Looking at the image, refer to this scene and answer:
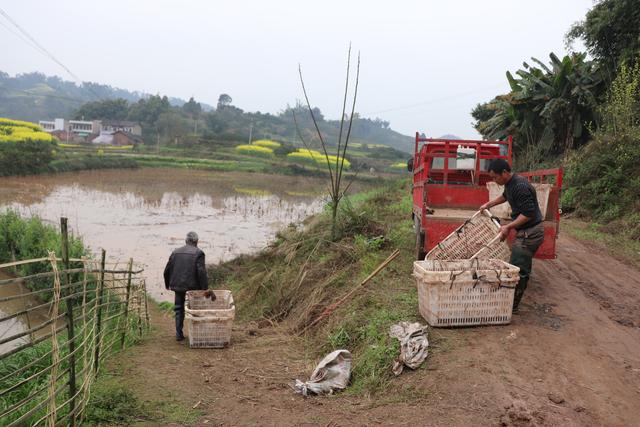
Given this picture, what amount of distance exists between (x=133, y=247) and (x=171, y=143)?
45.9m

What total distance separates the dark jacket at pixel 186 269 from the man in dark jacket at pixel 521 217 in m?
3.87

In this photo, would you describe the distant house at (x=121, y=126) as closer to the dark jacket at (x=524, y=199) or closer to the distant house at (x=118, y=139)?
the distant house at (x=118, y=139)

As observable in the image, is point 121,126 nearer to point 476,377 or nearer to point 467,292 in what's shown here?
point 467,292

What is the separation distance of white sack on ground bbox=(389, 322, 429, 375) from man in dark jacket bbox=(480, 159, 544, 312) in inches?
52.3

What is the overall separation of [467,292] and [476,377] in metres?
0.98

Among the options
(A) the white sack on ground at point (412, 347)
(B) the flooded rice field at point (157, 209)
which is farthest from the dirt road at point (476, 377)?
(B) the flooded rice field at point (157, 209)

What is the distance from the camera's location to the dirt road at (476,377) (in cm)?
357

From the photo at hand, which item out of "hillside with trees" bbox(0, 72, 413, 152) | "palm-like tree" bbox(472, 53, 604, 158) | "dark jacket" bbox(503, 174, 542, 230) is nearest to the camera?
"dark jacket" bbox(503, 174, 542, 230)

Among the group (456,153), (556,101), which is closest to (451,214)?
(456,153)

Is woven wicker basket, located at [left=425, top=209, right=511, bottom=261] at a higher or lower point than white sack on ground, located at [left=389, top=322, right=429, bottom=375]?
higher

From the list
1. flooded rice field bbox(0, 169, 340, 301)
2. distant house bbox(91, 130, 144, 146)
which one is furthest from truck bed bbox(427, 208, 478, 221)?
distant house bbox(91, 130, 144, 146)

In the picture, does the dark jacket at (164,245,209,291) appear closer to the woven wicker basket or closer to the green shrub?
the woven wicker basket

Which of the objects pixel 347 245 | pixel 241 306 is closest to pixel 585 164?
pixel 347 245

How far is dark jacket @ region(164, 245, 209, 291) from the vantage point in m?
6.39
